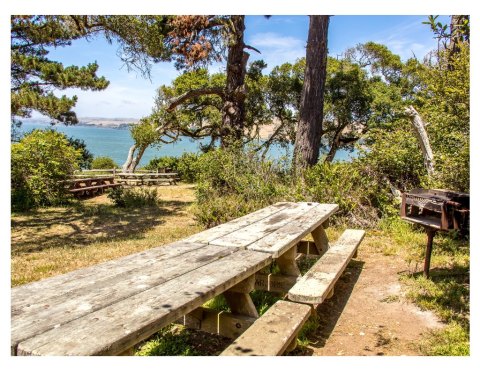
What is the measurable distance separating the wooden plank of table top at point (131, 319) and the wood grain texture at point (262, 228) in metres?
0.77

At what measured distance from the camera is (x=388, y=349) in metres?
3.15

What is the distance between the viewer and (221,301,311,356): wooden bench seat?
2.33m

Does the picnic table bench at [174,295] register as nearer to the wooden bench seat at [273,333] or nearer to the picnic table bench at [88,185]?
the wooden bench seat at [273,333]

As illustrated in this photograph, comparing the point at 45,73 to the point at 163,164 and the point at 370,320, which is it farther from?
the point at 163,164

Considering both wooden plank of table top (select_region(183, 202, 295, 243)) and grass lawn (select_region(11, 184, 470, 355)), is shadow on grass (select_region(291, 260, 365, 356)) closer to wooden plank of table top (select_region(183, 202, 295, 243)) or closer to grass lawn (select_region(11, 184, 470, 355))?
grass lawn (select_region(11, 184, 470, 355))

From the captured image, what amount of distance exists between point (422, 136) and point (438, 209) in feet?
12.1

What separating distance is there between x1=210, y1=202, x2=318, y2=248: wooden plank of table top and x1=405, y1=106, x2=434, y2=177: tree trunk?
2875 millimetres

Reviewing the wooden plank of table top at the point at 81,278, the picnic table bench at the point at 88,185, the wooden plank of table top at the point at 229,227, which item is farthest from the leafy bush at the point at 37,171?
the wooden plank of table top at the point at 81,278

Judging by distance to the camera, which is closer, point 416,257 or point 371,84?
point 416,257

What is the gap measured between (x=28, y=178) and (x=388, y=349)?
11459 millimetres

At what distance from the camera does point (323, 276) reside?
141 inches
